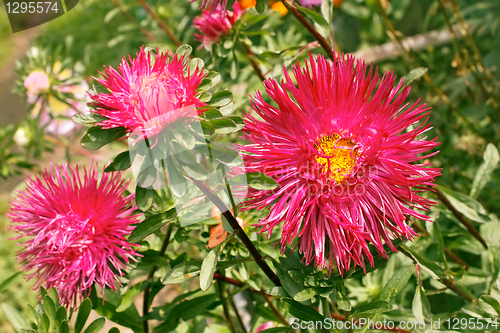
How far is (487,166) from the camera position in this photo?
99 centimetres

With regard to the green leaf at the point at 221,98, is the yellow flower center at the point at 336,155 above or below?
below

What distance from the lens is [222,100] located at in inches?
24.6

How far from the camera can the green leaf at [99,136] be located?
58 centimetres

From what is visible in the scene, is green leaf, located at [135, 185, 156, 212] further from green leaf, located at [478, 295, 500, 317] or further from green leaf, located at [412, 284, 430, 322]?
green leaf, located at [478, 295, 500, 317]

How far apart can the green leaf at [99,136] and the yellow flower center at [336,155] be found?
0.31 meters

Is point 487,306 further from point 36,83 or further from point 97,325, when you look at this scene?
point 36,83

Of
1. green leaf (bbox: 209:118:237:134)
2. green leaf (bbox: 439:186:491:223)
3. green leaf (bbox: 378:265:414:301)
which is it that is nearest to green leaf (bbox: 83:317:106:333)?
green leaf (bbox: 209:118:237:134)

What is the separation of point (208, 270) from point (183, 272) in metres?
0.06

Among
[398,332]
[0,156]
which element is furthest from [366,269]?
→ [0,156]

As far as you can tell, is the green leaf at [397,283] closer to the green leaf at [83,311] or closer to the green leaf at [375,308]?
the green leaf at [375,308]

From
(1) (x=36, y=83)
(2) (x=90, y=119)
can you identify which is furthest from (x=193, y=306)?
(1) (x=36, y=83)

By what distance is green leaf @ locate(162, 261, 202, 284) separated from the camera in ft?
2.09

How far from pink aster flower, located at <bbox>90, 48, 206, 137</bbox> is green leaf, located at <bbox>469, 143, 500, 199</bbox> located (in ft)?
2.50

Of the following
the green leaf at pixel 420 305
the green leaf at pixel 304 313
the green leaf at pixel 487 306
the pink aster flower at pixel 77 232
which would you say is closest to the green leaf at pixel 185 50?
the pink aster flower at pixel 77 232
